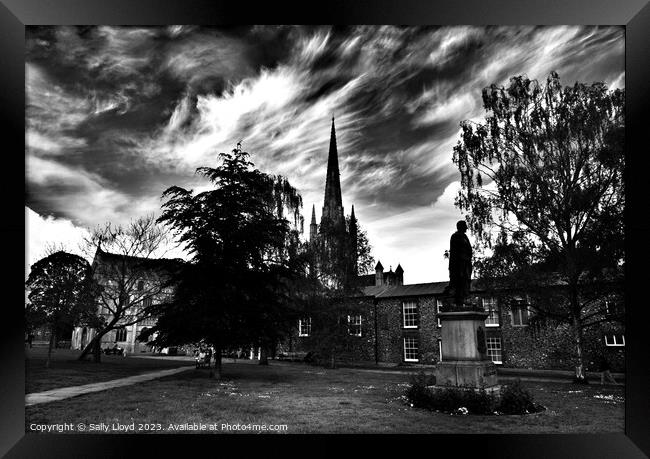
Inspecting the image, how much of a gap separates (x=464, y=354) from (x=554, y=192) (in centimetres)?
818

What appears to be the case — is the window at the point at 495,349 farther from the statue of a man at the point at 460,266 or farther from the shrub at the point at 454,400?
the shrub at the point at 454,400

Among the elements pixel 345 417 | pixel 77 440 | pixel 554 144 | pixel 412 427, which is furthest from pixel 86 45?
pixel 554 144

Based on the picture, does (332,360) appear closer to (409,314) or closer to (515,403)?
(409,314)

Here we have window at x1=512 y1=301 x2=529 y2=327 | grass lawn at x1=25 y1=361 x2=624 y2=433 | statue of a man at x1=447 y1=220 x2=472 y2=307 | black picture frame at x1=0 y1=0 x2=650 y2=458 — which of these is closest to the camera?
black picture frame at x1=0 y1=0 x2=650 y2=458

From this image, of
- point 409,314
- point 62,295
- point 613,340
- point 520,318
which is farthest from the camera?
point 409,314

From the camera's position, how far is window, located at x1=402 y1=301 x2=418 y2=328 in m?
26.5

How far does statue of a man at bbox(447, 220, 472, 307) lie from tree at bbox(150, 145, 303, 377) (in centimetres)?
674

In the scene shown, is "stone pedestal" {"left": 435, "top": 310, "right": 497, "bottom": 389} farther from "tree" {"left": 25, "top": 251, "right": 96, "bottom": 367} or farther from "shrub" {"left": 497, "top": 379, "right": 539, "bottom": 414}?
"tree" {"left": 25, "top": 251, "right": 96, "bottom": 367}

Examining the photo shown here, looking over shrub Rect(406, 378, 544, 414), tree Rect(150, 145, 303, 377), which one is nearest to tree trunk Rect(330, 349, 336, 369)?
tree Rect(150, 145, 303, 377)

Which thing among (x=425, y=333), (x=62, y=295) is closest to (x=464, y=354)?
(x=62, y=295)

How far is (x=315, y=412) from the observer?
887 centimetres
